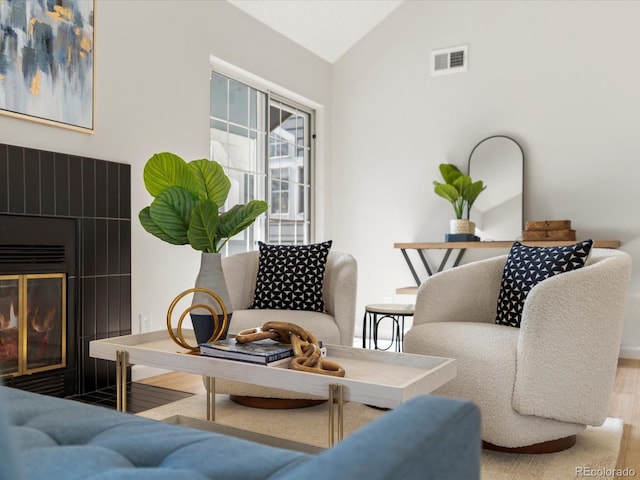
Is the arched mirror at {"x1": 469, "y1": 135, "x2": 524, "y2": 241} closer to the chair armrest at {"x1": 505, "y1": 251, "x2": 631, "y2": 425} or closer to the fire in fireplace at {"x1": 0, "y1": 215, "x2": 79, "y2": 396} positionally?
the chair armrest at {"x1": 505, "y1": 251, "x2": 631, "y2": 425}

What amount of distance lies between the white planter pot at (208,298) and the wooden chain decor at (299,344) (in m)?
0.16

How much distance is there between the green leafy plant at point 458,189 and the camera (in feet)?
14.8

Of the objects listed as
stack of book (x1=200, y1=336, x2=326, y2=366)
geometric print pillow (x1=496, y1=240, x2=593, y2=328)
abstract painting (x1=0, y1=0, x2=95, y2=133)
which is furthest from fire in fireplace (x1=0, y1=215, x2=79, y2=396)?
geometric print pillow (x1=496, y1=240, x2=593, y2=328)

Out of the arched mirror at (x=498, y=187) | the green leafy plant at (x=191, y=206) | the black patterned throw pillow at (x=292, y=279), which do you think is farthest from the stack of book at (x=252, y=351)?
the arched mirror at (x=498, y=187)

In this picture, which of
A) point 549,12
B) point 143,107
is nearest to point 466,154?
point 549,12

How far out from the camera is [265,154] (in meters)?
4.82

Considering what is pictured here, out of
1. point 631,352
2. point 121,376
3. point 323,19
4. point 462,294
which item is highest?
point 323,19

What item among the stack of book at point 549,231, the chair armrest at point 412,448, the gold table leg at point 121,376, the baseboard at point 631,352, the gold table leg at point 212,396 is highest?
the stack of book at point 549,231

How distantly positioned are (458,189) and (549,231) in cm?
76

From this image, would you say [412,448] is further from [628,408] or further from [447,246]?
[447,246]

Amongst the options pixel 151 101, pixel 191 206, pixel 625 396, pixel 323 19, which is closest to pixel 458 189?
pixel 323 19

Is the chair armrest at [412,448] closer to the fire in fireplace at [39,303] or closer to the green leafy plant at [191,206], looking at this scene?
the green leafy plant at [191,206]

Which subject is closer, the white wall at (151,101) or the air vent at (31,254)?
the air vent at (31,254)

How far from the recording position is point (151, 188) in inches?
92.0
